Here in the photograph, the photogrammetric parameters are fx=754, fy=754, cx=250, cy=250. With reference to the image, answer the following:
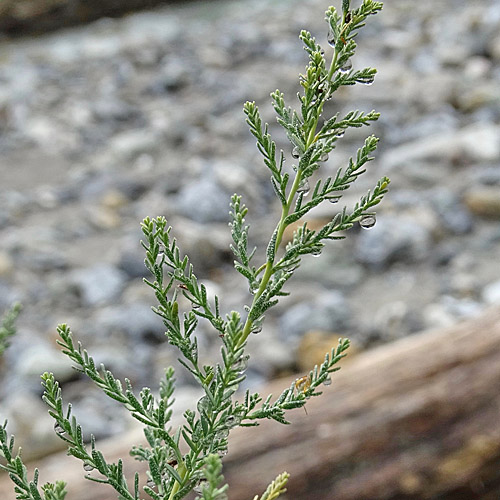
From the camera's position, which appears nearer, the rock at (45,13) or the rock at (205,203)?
the rock at (205,203)

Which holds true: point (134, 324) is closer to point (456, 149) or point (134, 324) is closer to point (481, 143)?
point (456, 149)

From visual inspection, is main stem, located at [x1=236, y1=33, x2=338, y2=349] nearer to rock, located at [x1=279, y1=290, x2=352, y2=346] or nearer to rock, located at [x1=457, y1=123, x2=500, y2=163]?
rock, located at [x1=279, y1=290, x2=352, y2=346]

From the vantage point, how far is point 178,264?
58 centimetres

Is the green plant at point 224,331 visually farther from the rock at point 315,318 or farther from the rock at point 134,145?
the rock at point 134,145

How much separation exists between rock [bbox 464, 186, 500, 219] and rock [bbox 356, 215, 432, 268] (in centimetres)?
43

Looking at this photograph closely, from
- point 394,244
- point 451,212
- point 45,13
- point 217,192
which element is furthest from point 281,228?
point 45,13

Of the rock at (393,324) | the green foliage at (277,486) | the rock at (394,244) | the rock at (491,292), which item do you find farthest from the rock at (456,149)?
the green foliage at (277,486)

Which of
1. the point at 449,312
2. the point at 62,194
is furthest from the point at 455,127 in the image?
the point at 62,194

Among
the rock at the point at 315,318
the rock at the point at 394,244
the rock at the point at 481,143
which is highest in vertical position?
the rock at the point at 481,143

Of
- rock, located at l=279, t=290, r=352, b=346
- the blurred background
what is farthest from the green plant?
rock, located at l=279, t=290, r=352, b=346

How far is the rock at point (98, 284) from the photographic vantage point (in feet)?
14.6

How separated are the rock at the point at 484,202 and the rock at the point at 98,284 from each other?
224 cm

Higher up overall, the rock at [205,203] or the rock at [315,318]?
the rock at [205,203]

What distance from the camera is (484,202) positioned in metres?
4.77
